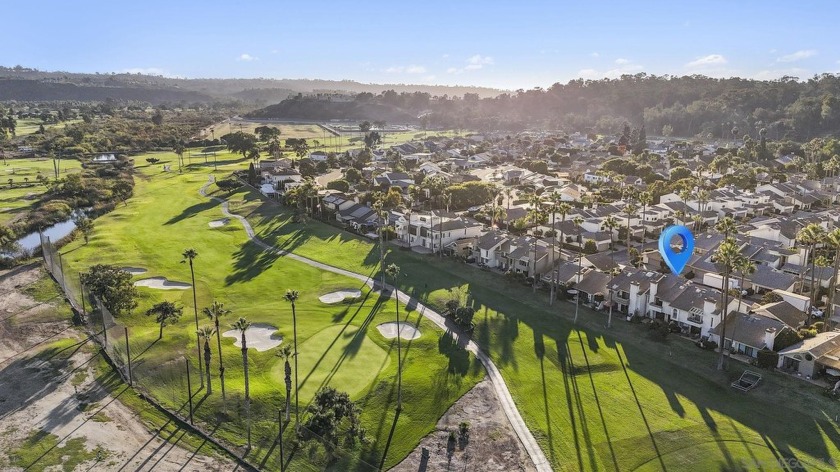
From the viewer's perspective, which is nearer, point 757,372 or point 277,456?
point 277,456

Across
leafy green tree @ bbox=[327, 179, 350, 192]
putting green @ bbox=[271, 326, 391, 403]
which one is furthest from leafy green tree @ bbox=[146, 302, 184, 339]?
leafy green tree @ bbox=[327, 179, 350, 192]

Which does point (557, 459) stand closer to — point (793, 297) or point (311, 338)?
point (311, 338)

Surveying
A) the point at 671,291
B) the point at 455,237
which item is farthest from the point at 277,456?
the point at 455,237

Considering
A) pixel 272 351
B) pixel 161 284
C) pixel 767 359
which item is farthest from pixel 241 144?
pixel 767 359

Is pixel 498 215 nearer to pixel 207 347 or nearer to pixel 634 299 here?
pixel 634 299

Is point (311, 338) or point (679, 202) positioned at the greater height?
point (679, 202)

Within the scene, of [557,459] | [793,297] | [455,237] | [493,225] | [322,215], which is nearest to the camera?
[557,459]

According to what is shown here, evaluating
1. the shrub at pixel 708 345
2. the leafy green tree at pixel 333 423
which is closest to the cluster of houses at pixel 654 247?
the shrub at pixel 708 345
